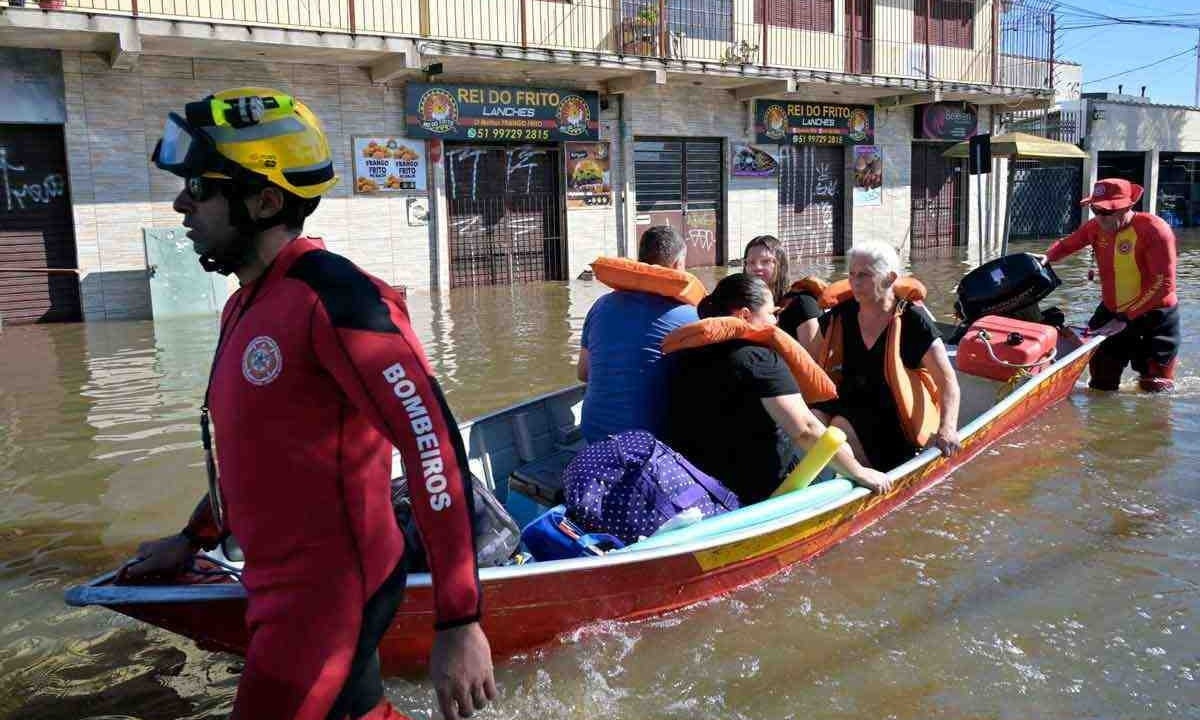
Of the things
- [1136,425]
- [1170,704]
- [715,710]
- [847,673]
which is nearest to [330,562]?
[715,710]

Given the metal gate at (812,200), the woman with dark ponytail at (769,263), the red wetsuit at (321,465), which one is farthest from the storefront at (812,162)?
the red wetsuit at (321,465)

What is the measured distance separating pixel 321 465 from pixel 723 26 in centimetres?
1877

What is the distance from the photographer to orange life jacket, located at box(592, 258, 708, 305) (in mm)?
4480

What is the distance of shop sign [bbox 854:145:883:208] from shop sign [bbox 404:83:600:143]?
7.25 metres

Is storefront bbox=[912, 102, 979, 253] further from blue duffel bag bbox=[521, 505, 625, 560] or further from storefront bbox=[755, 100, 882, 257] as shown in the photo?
blue duffel bag bbox=[521, 505, 625, 560]

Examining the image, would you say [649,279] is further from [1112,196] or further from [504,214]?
[504,214]

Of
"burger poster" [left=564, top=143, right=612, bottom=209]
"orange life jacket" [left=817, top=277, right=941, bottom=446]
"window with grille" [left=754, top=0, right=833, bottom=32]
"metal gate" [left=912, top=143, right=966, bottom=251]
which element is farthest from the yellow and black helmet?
"metal gate" [left=912, top=143, right=966, bottom=251]

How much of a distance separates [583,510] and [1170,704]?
7.37ft

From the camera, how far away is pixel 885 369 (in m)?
5.06

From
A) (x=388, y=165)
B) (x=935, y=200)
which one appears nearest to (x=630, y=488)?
(x=388, y=165)

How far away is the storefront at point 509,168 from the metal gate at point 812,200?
194 inches

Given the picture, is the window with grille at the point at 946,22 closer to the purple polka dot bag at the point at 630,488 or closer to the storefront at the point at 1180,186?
the storefront at the point at 1180,186

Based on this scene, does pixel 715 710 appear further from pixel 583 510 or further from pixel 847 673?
pixel 583 510

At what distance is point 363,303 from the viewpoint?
1.84m
